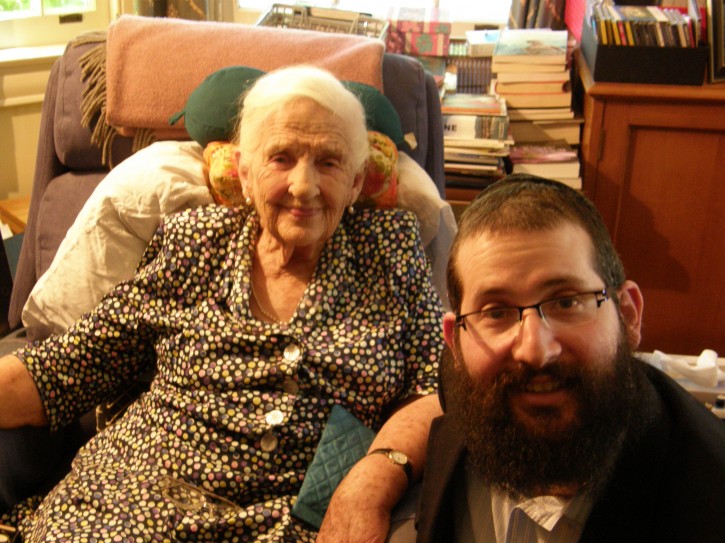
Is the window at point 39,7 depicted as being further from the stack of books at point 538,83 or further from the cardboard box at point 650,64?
the cardboard box at point 650,64

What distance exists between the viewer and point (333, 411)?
153cm

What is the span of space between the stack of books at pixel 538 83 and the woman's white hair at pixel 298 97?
1.20 metres

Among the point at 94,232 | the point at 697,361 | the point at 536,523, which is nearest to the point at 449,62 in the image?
the point at 697,361

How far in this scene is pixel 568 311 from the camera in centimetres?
104

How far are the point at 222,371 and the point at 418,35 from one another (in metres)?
1.74

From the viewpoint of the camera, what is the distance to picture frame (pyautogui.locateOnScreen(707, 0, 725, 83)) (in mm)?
2434

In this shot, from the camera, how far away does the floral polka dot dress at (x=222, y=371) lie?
1455mm

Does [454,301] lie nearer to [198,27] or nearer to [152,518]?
[152,518]

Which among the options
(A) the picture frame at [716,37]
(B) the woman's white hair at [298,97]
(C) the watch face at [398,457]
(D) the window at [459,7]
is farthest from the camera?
(D) the window at [459,7]

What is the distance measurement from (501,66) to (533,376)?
193cm

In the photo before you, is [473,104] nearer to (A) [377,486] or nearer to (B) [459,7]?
(B) [459,7]

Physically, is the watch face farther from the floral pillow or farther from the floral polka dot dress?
the floral pillow

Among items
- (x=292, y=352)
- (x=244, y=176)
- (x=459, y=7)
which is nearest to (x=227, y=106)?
(x=244, y=176)

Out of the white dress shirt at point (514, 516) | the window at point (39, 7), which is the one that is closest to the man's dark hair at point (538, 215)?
the white dress shirt at point (514, 516)
